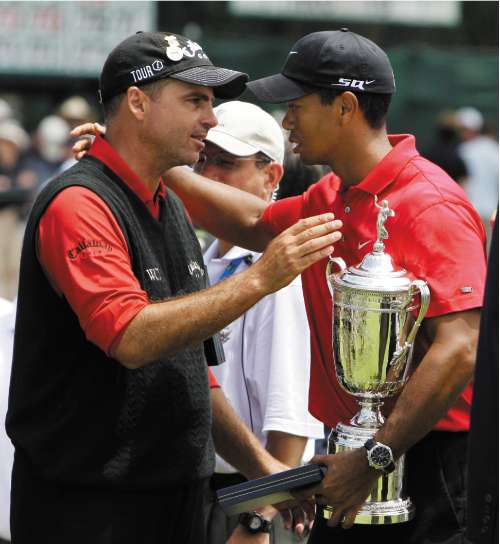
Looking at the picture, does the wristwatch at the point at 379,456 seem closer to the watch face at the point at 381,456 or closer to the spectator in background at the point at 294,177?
the watch face at the point at 381,456

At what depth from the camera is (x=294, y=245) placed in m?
3.03

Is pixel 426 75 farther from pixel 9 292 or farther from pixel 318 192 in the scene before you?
pixel 318 192

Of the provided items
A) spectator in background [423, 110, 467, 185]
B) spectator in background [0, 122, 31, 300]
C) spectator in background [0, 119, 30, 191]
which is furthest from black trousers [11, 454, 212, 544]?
spectator in background [0, 119, 30, 191]

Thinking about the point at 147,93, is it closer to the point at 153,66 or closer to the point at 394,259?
the point at 153,66

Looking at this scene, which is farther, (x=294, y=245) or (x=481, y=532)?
(x=294, y=245)

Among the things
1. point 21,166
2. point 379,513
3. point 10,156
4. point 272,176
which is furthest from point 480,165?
point 379,513

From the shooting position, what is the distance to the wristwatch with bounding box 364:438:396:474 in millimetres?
3121

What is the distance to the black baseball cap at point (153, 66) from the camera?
3379 millimetres

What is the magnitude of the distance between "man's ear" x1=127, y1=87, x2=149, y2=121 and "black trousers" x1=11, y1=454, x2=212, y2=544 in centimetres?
107

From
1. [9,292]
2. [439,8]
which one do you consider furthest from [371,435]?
[439,8]

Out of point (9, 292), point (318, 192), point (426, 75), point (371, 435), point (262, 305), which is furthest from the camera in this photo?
point (426, 75)

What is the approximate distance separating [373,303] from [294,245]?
308 millimetres

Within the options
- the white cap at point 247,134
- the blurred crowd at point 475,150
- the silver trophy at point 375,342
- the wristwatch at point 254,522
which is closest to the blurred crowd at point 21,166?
the blurred crowd at point 475,150

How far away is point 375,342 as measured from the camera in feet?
10.5
